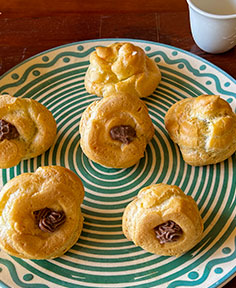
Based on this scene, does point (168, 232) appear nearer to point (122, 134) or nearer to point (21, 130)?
point (122, 134)

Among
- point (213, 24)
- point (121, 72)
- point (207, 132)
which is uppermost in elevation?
point (213, 24)

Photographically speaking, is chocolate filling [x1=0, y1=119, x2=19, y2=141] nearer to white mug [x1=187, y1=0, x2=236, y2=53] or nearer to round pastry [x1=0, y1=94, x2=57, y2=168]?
round pastry [x1=0, y1=94, x2=57, y2=168]

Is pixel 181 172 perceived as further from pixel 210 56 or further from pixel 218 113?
pixel 210 56

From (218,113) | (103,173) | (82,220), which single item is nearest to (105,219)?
(82,220)

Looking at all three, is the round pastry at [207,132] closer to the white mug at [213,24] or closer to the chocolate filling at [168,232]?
the chocolate filling at [168,232]

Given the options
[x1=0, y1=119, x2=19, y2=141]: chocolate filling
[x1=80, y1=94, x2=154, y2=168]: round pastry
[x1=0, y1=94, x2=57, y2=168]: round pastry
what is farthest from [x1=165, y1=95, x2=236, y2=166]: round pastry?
[x1=0, y1=119, x2=19, y2=141]: chocolate filling

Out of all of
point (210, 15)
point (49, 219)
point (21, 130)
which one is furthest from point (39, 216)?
point (210, 15)
